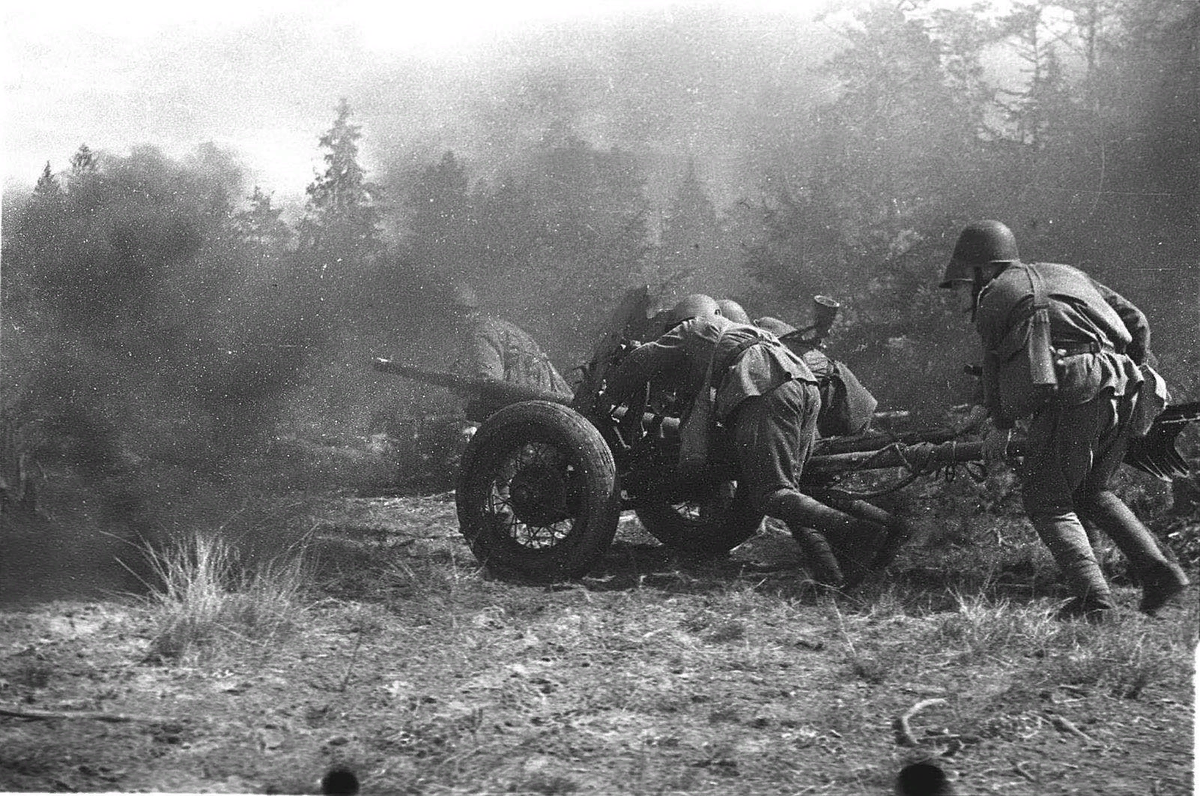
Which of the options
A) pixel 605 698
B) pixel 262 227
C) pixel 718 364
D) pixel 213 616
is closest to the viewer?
pixel 605 698

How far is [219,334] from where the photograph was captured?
1034 centimetres

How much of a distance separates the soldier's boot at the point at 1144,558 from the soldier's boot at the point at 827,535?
3.62 ft

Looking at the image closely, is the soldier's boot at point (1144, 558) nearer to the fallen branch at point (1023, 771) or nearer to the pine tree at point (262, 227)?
the fallen branch at point (1023, 771)

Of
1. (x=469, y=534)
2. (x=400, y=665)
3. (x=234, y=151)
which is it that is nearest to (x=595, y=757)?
(x=400, y=665)

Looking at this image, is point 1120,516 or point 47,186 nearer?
point 1120,516

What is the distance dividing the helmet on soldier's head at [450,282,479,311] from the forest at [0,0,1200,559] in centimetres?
12

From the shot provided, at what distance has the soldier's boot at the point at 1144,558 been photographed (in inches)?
185

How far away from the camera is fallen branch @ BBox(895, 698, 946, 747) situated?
11.1ft

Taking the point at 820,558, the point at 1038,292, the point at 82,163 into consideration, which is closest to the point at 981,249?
the point at 1038,292

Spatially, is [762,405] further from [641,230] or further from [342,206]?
[342,206]

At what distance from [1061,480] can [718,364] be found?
6.51 feet

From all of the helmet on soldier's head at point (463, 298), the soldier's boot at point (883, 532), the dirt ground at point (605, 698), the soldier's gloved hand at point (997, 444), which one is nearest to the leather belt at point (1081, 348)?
the soldier's gloved hand at point (997, 444)

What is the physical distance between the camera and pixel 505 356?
969cm

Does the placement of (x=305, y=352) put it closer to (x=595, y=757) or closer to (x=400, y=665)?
(x=400, y=665)
